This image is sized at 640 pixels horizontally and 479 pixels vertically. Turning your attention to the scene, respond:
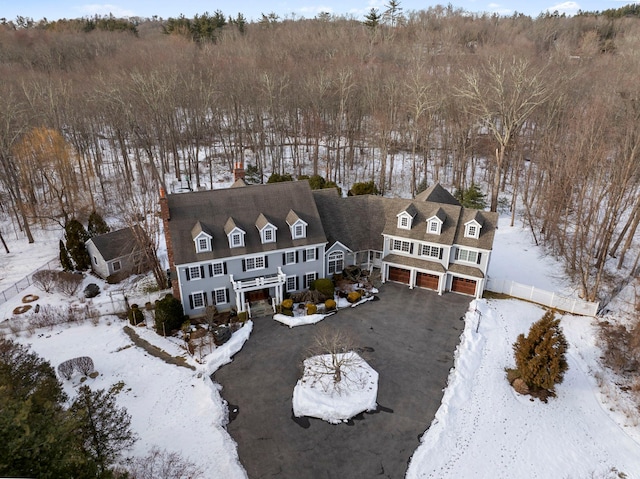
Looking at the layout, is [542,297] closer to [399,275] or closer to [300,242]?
[399,275]

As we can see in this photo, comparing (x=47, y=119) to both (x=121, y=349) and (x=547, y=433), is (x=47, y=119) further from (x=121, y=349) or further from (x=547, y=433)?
(x=547, y=433)

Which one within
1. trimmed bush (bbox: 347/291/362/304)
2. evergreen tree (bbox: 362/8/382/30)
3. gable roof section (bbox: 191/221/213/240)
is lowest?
trimmed bush (bbox: 347/291/362/304)

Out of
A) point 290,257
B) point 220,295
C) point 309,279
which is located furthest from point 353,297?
point 220,295

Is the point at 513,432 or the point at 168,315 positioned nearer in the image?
the point at 513,432

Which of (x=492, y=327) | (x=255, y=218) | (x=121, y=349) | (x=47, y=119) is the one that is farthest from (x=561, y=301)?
(x=47, y=119)

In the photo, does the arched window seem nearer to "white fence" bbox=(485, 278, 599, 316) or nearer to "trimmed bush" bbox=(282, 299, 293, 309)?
"trimmed bush" bbox=(282, 299, 293, 309)

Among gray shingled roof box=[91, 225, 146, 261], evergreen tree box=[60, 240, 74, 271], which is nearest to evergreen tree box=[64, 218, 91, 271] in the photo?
evergreen tree box=[60, 240, 74, 271]
